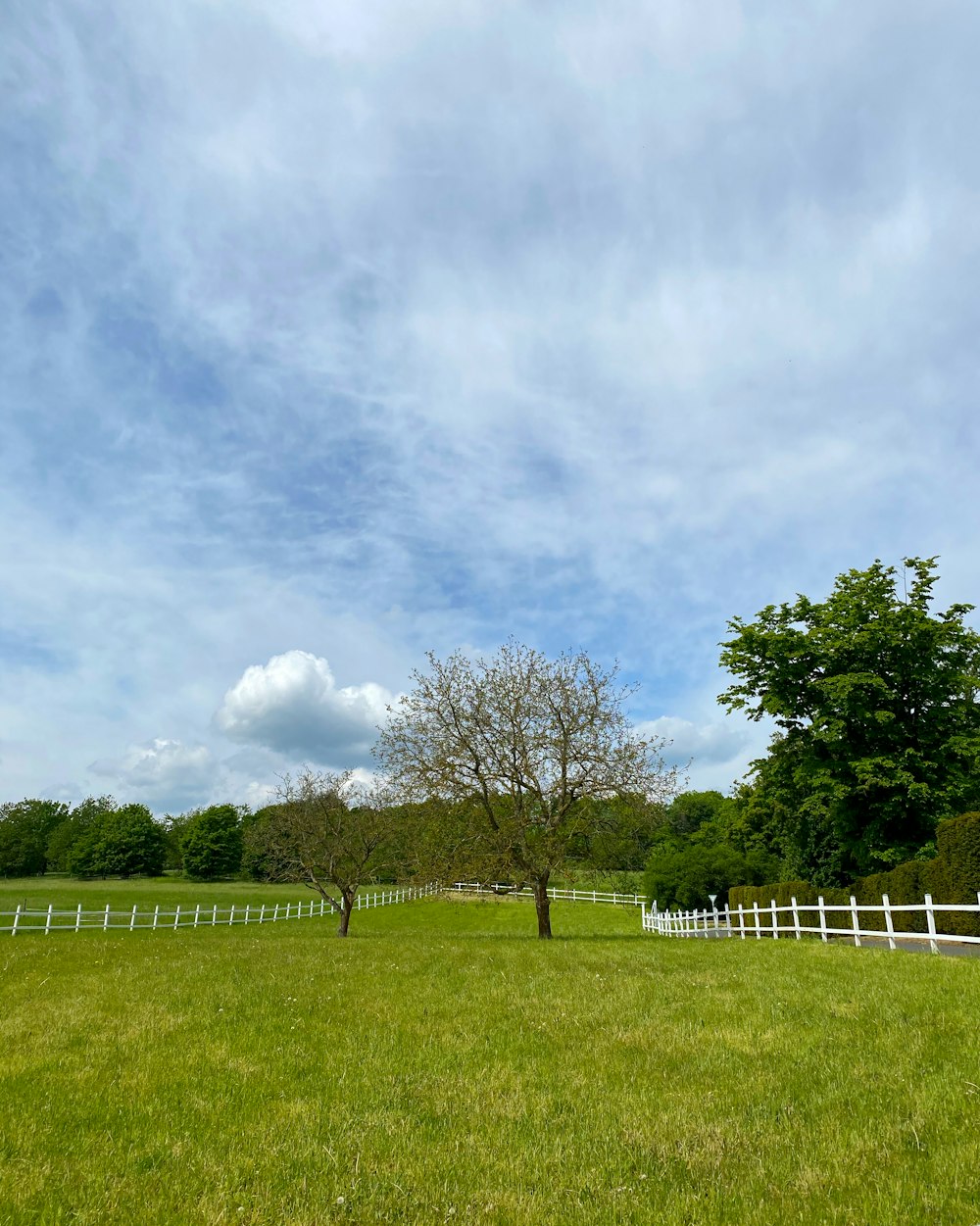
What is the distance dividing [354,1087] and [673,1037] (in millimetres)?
3973

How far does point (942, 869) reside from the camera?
77.2ft

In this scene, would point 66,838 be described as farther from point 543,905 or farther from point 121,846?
point 543,905

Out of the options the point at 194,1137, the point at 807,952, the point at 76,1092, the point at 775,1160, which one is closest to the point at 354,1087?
the point at 194,1137

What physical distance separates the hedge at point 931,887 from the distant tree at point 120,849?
348ft

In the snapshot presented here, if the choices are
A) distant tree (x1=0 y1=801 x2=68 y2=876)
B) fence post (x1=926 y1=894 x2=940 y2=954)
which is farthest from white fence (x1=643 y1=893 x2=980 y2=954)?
distant tree (x1=0 y1=801 x2=68 y2=876)

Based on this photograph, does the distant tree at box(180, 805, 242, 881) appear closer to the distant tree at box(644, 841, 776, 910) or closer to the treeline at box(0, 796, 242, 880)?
the treeline at box(0, 796, 242, 880)

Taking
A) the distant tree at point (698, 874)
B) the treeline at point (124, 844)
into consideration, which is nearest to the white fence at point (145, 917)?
the distant tree at point (698, 874)

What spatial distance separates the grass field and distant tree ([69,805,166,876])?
112141 mm

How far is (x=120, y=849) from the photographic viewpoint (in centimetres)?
11219

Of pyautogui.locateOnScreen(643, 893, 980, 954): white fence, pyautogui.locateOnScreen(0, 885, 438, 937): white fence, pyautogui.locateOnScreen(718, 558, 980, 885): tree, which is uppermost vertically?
pyautogui.locateOnScreen(718, 558, 980, 885): tree

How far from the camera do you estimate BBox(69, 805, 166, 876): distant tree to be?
111812 millimetres

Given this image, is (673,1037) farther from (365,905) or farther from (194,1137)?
(365,905)

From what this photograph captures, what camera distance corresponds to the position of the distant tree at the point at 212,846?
113312 mm

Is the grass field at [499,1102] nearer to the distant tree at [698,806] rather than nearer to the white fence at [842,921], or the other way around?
the white fence at [842,921]
